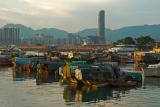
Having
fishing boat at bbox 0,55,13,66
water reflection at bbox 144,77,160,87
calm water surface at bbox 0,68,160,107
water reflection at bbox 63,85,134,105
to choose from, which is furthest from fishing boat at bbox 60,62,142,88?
fishing boat at bbox 0,55,13,66

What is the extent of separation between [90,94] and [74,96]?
151 cm

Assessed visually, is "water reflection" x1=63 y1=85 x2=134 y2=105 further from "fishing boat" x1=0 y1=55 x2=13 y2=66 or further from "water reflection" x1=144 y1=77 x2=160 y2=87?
"fishing boat" x1=0 y1=55 x2=13 y2=66

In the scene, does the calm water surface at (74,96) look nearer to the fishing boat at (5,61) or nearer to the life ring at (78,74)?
the life ring at (78,74)

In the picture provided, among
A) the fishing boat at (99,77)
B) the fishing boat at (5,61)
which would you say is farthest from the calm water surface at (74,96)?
the fishing boat at (5,61)

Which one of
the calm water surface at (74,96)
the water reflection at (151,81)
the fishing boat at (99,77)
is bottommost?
the calm water surface at (74,96)

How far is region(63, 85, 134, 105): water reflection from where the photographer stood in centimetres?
3291

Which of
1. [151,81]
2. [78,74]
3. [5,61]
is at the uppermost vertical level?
[5,61]

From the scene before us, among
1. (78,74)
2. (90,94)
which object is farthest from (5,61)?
(90,94)

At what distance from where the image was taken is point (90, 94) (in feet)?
116

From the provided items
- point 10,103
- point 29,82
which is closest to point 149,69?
point 29,82

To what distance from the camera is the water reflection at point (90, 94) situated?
108 feet

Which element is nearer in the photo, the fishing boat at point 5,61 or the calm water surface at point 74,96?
the calm water surface at point 74,96

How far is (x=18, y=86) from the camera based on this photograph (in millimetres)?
41062

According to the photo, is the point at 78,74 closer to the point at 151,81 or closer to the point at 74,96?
the point at 74,96
